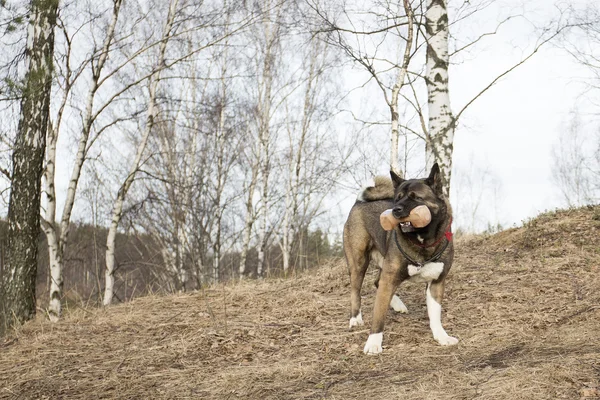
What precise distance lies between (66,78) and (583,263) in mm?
8819

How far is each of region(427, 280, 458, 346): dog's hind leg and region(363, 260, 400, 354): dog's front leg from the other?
0.40 meters

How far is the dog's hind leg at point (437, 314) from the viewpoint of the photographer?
4973 millimetres

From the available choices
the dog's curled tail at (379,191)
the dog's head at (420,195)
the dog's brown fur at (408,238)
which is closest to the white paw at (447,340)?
the dog's brown fur at (408,238)

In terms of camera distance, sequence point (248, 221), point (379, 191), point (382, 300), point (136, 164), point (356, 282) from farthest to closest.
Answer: point (248, 221)
point (136, 164)
point (379, 191)
point (356, 282)
point (382, 300)

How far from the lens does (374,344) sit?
4.88m

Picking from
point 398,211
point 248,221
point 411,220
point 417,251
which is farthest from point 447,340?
point 248,221

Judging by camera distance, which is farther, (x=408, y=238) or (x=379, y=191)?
(x=379, y=191)

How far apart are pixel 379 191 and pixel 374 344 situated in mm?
1795

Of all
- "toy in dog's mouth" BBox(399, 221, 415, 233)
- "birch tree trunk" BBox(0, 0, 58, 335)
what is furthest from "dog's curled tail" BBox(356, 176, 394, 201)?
"birch tree trunk" BBox(0, 0, 58, 335)

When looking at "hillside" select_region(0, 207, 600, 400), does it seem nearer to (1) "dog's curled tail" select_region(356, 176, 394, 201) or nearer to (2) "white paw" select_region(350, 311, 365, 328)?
(2) "white paw" select_region(350, 311, 365, 328)

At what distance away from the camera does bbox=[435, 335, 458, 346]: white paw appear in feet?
16.2

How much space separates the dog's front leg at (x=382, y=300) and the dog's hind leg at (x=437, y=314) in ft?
1.31

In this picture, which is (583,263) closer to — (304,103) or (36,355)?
(36,355)

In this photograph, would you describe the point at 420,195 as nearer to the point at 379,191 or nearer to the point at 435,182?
the point at 435,182
